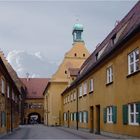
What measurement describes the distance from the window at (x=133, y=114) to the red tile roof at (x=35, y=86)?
80506mm

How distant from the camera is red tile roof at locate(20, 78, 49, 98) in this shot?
10269cm

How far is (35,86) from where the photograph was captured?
10575cm

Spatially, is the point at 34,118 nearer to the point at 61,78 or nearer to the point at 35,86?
the point at 35,86

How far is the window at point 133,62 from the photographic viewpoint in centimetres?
2097

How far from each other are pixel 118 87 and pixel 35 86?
81.9 metres

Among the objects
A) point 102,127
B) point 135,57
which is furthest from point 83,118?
point 135,57

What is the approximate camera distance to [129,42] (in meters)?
22.1

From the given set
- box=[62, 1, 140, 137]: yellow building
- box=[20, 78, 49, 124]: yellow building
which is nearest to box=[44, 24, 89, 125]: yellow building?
box=[20, 78, 49, 124]: yellow building

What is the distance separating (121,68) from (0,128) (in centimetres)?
1237

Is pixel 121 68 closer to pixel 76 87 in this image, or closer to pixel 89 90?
pixel 89 90

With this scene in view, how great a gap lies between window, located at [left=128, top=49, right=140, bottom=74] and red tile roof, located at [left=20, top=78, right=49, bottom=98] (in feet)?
264

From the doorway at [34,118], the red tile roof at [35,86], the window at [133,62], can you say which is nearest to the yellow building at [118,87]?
the window at [133,62]

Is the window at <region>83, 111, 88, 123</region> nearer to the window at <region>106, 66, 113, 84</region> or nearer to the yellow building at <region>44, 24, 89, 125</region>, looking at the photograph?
the window at <region>106, 66, 113, 84</region>

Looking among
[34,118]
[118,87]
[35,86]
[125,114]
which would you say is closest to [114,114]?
[118,87]
